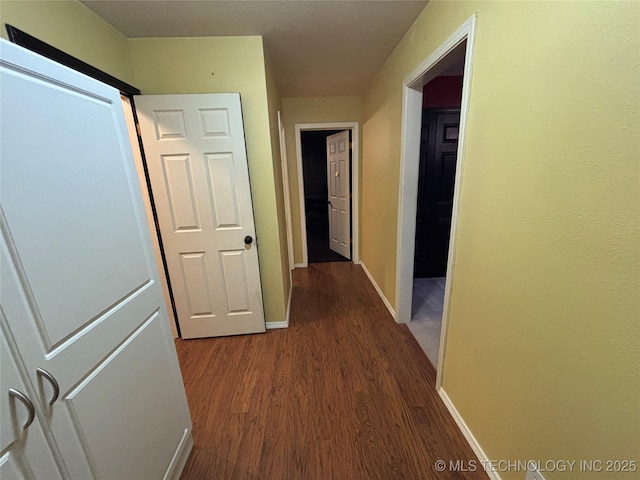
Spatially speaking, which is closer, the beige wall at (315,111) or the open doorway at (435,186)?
the open doorway at (435,186)

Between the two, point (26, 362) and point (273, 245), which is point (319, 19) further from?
point (26, 362)

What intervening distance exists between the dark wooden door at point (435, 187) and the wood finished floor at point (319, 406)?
3.88 feet

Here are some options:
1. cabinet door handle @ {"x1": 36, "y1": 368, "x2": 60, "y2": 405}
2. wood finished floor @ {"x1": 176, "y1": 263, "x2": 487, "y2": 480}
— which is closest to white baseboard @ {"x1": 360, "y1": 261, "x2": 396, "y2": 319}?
wood finished floor @ {"x1": 176, "y1": 263, "x2": 487, "y2": 480}

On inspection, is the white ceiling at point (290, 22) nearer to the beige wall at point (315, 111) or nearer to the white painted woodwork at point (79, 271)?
the white painted woodwork at point (79, 271)

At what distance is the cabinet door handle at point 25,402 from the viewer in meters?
0.58

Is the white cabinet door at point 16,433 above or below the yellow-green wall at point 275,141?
below

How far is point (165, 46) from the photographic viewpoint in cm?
183

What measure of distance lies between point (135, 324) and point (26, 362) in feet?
1.24

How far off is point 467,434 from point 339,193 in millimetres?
3268

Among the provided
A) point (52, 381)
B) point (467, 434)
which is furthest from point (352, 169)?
point (52, 381)

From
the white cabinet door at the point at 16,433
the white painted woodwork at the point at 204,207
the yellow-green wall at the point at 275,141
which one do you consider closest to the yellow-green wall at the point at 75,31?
the white painted woodwork at the point at 204,207

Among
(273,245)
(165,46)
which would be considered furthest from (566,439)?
(165,46)

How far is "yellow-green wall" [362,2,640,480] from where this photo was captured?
25.5 inches

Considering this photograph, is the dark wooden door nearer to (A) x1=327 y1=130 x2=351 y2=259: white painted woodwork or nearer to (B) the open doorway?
(B) the open doorway
